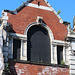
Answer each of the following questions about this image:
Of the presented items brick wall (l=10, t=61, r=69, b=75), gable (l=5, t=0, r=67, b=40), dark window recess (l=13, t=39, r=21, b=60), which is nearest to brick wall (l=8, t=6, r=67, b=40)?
gable (l=5, t=0, r=67, b=40)

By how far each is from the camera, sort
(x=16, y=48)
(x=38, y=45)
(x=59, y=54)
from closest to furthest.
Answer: (x=16, y=48)
(x=38, y=45)
(x=59, y=54)

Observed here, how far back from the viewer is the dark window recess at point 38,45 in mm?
23000

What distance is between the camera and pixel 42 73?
22.4 metres

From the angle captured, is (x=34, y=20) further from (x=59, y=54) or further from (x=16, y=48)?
(x=59, y=54)

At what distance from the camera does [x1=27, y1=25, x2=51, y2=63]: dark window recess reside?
75.5 feet

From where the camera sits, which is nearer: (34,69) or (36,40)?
(34,69)

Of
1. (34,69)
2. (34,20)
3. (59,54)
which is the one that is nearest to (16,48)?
(34,69)

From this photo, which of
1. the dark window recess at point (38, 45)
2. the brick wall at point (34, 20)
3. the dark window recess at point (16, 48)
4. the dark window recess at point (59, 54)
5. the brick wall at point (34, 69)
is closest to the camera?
the brick wall at point (34, 69)

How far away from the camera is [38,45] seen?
23.5 m

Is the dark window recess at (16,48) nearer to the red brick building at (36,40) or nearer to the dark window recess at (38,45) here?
the red brick building at (36,40)

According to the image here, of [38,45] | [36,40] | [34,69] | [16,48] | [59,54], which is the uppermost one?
[36,40]

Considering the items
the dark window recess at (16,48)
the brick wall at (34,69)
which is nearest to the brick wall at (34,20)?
the dark window recess at (16,48)

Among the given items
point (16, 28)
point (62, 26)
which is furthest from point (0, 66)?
point (62, 26)

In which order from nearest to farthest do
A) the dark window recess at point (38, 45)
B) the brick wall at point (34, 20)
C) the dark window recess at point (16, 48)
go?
the dark window recess at point (16, 48) → the brick wall at point (34, 20) → the dark window recess at point (38, 45)
